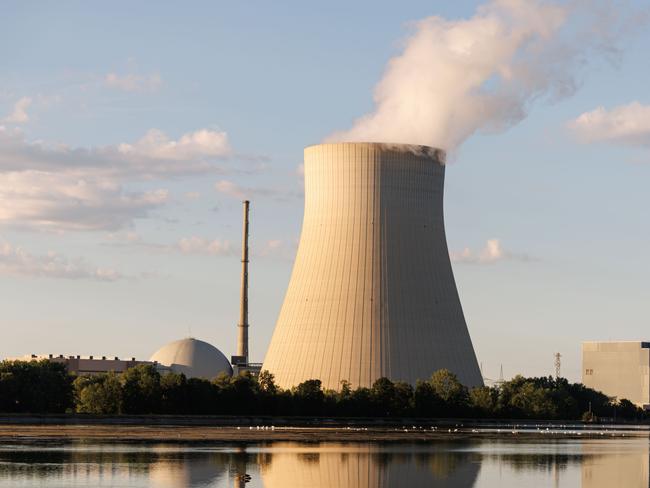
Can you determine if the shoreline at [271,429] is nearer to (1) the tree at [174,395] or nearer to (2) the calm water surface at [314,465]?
(1) the tree at [174,395]

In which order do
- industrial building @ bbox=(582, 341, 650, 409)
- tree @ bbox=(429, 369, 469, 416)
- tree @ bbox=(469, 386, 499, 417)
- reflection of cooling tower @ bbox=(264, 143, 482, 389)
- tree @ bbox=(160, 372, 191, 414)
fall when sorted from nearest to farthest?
tree @ bbox=(160, 372, 191, 414) → reflection of cooling tower @ bbox=(264, 143, 482, 389) → tree @ bbox=(429, 369, 469, 416) → tree @ bbox=(469, 386, 499, 417) → industrial building @ bbox=(582, 341, 650, 409)

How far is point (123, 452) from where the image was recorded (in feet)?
140

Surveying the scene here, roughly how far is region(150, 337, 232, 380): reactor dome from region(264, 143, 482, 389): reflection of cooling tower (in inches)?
1379

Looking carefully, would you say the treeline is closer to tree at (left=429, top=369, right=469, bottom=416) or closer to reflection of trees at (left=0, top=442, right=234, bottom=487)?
tree at (left=429, top=369, right=469, bottom=416)

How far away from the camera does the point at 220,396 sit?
73.9 meters

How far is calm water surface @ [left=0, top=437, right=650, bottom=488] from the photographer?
32344 mm

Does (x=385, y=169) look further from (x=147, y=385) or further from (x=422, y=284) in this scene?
(x=147, y=385)

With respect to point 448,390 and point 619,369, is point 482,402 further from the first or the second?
point 619,369

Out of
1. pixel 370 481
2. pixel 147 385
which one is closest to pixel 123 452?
pixel 370 481

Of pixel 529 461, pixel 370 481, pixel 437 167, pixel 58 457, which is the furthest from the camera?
pixel 437 167

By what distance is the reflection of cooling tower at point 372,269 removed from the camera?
74250 millimetres

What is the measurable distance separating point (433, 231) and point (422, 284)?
9.85 feet

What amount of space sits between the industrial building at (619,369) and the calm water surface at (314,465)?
301 ft

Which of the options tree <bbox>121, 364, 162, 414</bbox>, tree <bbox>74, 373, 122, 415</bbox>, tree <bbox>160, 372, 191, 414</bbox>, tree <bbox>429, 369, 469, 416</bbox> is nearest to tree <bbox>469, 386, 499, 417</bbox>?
tree <bbox>429, 369, 469, 416</bbox>
